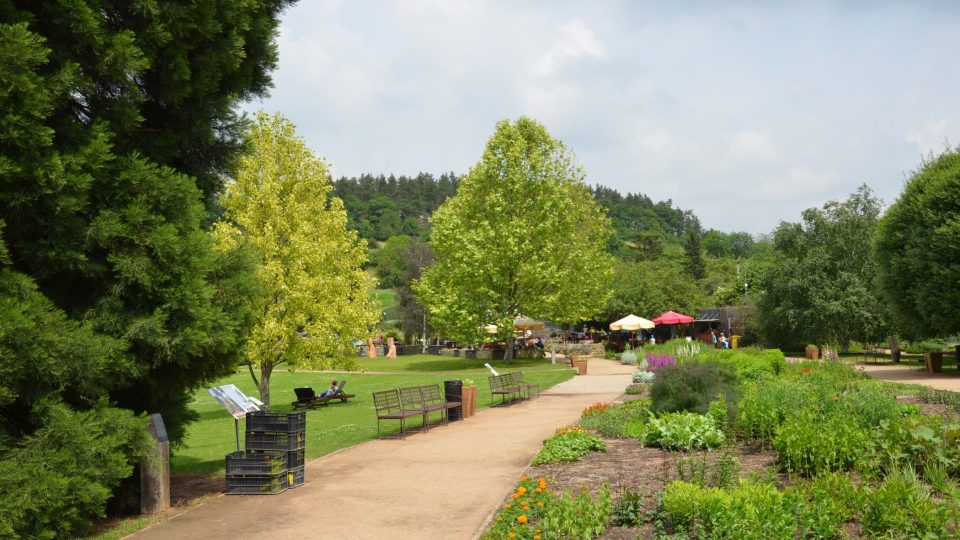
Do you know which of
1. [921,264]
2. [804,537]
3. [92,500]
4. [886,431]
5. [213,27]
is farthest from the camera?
[921,264]

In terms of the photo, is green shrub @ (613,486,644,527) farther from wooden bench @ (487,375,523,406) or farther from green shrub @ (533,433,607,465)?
wooden bench @ (487,375,523,406)

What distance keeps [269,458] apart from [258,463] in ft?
0.52

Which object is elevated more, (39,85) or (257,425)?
(39,85)

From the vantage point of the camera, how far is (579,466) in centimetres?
875

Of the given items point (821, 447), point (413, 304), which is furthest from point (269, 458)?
point (413, 304)

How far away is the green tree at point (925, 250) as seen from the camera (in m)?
23.4

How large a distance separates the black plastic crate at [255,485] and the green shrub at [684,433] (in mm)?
5007

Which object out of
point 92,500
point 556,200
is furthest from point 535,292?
point 92,500

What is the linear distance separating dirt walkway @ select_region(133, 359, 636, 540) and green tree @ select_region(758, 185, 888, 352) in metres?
28.8

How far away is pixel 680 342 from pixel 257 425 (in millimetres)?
20603

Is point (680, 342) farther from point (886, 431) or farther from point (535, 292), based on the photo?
point (886, 431)

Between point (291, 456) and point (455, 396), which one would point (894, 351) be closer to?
point (455, 396)

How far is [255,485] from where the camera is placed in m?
8.79

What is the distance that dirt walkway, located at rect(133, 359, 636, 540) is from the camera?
7.07 m
